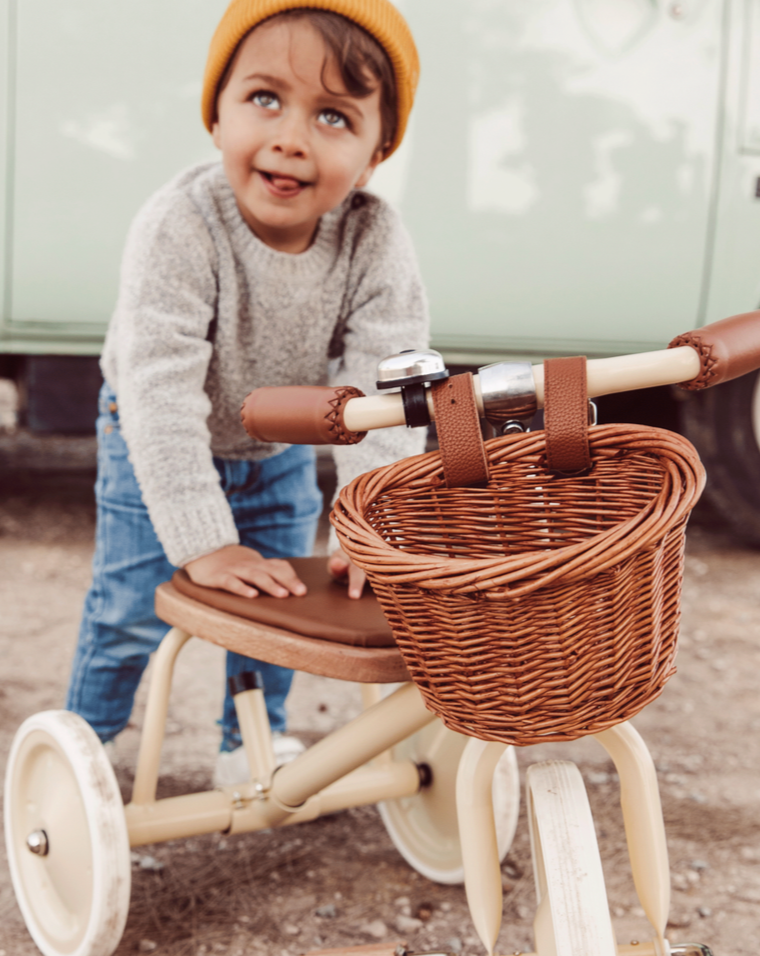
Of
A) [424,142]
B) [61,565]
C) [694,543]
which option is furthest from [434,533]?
[694,543]

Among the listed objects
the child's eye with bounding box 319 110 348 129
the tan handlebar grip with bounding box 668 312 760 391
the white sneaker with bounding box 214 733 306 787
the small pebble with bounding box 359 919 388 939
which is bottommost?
the small pebble with bounding box 359 919 388 939

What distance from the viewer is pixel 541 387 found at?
2.82ft

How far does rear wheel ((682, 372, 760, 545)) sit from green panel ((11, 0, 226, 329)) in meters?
1.77

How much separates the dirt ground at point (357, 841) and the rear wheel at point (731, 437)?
48 cm

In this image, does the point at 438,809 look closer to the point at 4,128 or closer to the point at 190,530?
the point at 190,530

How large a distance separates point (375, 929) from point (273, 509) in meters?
0.68

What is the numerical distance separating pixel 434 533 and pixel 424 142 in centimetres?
197

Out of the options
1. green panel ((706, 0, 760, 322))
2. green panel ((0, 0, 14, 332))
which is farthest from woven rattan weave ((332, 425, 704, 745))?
green panel ((706, 0, 760, 322))

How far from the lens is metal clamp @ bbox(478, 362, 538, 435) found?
850 millimetres

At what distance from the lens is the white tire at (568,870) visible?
0.86 m

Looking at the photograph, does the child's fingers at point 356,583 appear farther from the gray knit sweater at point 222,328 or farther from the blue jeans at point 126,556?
the blue jeans at point 126,556

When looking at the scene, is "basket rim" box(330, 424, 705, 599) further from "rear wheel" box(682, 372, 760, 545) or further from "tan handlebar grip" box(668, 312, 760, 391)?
"rear wheel" box(682, 372, 760, 545)

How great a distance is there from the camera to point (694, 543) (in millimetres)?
3475

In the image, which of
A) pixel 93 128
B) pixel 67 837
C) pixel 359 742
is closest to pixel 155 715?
pixel 67 837
